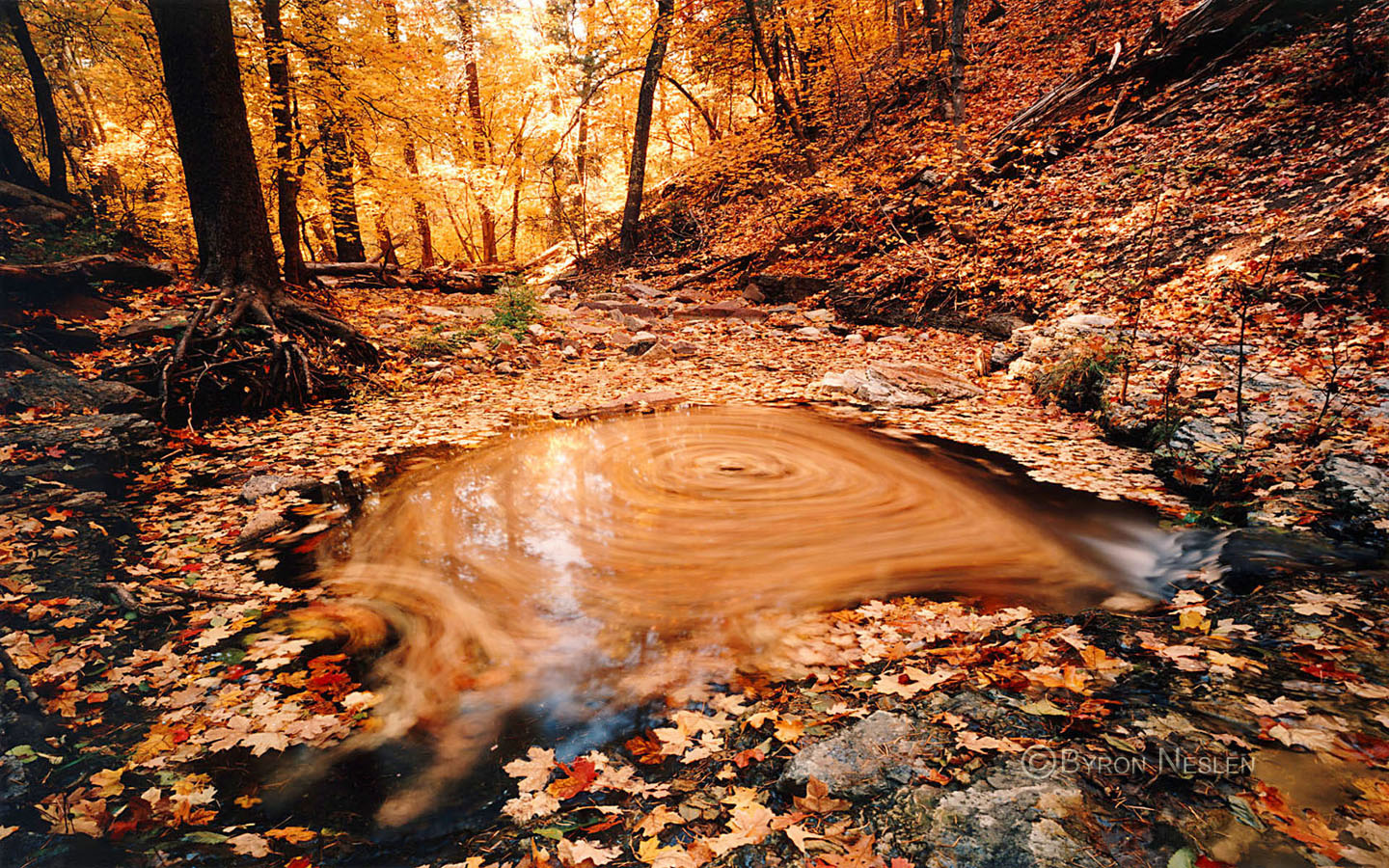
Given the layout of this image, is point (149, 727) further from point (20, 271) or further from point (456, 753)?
point (20, 271)

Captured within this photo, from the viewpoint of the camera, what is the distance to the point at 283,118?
969 centimetres

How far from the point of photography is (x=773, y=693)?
2613mm

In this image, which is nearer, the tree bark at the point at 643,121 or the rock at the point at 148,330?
the rock at the point at 148,330

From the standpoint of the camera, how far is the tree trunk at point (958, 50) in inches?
403

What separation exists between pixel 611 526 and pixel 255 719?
2.35 meters

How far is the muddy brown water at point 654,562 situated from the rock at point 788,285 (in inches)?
272

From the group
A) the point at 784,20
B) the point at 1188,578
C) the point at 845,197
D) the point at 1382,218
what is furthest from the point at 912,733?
the point at 784,20

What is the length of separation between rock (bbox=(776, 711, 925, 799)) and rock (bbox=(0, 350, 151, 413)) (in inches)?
264

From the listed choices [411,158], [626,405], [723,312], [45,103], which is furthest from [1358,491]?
[411,158]

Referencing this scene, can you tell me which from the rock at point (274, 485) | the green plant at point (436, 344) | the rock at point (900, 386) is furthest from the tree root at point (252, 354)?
the rock at point (900, 386)

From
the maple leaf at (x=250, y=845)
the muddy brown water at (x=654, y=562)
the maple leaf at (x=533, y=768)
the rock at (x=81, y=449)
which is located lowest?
the maple leaf at (x=533, y=768)

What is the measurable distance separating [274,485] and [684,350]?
6264 millimetres

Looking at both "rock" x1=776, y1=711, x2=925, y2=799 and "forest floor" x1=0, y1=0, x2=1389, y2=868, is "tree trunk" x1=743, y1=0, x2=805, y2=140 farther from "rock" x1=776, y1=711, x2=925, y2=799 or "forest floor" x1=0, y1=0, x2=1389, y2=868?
"rock" x1=776, y1=711, x2=925, y2=799

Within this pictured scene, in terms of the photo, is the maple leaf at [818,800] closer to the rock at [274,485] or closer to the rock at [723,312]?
the rock at [274,485]
